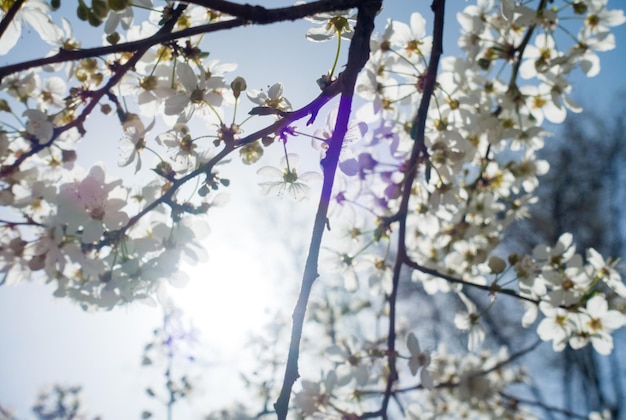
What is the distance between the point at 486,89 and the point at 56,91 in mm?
1919

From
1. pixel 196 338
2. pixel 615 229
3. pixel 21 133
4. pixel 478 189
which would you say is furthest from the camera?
pixel 615 229

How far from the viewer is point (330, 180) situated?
98 centimetres

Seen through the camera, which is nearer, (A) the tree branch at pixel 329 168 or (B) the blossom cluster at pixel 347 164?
(A) the tree branch at pixel 329 168

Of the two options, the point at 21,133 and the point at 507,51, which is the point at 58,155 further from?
the point at 507,51

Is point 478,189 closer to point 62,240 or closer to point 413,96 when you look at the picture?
point 413,96

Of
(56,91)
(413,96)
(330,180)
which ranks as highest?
(413,96)

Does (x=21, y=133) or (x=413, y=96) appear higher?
(x=413, y=96)

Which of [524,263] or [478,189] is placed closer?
[524,263]

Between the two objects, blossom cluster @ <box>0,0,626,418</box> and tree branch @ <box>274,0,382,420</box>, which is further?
blossom cluster @ <box>0,0,626,418</box>

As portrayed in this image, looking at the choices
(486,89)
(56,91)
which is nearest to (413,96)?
(486,89)

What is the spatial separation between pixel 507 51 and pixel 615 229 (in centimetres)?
657

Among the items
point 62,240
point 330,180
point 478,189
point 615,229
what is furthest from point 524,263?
point 615,229

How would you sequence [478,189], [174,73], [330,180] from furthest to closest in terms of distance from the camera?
[478,189]
[174,73]
[330,180]

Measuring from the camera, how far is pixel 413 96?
2098mm
